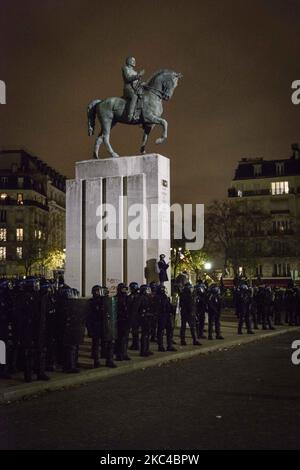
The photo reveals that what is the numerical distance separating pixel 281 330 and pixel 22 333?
16.4 metres

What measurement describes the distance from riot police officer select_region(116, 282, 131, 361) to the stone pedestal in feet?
23.5

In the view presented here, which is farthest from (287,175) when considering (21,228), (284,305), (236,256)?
(284,305)

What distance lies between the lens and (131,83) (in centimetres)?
2286

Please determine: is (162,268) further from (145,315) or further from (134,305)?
(134,305)

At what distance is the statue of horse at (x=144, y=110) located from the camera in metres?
23.0

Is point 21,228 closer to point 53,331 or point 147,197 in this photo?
point 147,197

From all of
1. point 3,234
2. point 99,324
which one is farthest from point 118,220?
point 3,234

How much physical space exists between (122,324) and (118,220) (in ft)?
28.5

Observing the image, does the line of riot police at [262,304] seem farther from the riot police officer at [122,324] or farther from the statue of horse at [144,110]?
the riot police officer at [122,324]

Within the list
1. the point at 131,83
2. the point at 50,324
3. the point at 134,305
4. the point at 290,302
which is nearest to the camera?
the point at 50,324

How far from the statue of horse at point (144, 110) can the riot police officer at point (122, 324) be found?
963 centimetres

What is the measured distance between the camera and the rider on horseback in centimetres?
2275

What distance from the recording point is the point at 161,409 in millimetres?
9180

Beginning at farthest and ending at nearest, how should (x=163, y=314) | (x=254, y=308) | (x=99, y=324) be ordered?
(x=254, y=308), (x=163, y=314), (x=99, y=324)
